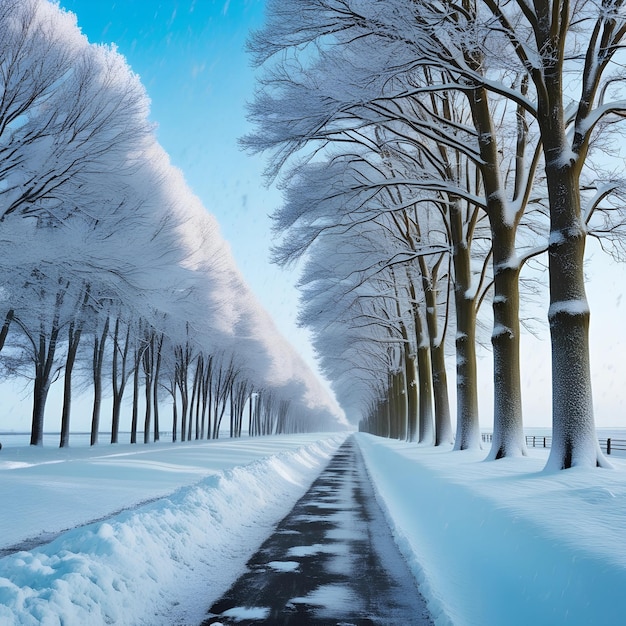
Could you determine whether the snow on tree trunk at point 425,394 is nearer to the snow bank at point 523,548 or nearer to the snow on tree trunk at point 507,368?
the snow on tree trunk at point 507,368

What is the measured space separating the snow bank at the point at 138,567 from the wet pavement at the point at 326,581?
24 cm

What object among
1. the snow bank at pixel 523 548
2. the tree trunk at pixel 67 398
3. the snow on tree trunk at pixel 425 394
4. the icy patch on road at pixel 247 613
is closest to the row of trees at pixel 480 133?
the snow bank at pixel 523 548

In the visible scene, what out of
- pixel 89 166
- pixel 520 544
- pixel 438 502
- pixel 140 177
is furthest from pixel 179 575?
pixel 140 177

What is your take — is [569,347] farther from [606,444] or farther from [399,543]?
[606,444]

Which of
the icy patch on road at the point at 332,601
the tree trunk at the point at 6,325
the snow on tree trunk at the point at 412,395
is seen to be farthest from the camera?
the snow on tree trunk at the point at 412,395

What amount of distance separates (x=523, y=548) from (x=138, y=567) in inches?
122

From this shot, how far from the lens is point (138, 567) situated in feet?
16.8

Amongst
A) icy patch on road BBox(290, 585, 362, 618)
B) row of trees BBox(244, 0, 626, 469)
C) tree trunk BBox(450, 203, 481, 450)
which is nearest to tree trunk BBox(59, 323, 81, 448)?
row of trees BBox(244, 0, 626, 469)

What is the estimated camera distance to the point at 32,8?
13.6 m

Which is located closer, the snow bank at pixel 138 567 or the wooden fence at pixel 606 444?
the snow bank at pixel 138 567

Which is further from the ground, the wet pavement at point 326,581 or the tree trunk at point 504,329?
the tree trunk at point 504,329

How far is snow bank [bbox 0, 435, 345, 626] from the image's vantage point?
396 cm

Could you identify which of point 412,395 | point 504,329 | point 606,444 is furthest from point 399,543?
point 412,395

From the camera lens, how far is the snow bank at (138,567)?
3963 millimetres
